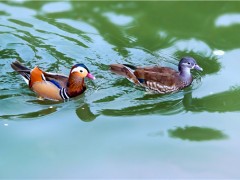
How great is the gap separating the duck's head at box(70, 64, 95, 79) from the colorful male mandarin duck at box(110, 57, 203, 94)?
0.51 m

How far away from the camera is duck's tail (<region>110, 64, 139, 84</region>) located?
6551mm

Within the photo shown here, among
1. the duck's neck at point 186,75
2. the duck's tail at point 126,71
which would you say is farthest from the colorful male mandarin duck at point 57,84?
the duck's neck at point 186,75

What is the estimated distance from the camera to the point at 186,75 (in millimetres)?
6504

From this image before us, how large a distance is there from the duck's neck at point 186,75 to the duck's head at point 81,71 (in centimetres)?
114

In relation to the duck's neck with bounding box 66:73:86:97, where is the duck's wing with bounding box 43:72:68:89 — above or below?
above

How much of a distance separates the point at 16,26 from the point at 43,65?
1.19 meters

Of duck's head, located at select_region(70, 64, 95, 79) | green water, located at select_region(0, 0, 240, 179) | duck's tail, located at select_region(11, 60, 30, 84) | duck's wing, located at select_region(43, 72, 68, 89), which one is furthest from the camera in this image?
duck's tail, located at select_region(11, 60, 30, 84)

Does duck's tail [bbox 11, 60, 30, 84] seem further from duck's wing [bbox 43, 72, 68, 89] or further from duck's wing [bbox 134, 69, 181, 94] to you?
duck's wing [bbox 134, 69, 181, 94]

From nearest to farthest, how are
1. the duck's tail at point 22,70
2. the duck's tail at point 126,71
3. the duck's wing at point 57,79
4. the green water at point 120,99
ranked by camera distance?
the green water at point 120,99 < the duck's wing at point 57,79 < the duck's tail at point 22,70 < the duck's tail at point 126,71

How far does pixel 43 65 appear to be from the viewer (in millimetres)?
6965

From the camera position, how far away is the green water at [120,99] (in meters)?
5.04

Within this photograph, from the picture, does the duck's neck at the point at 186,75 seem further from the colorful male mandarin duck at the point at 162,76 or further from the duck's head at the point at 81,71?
the duck's head at the point at 81,71

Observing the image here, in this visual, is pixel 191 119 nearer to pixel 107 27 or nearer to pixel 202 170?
pixel 202 170

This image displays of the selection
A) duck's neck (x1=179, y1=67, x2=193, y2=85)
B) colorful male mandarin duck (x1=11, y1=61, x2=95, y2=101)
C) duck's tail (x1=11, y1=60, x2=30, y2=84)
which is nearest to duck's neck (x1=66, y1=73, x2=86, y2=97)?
colorful male mandarin duck (x1=11, y1=61, x2=95, y2=101)
